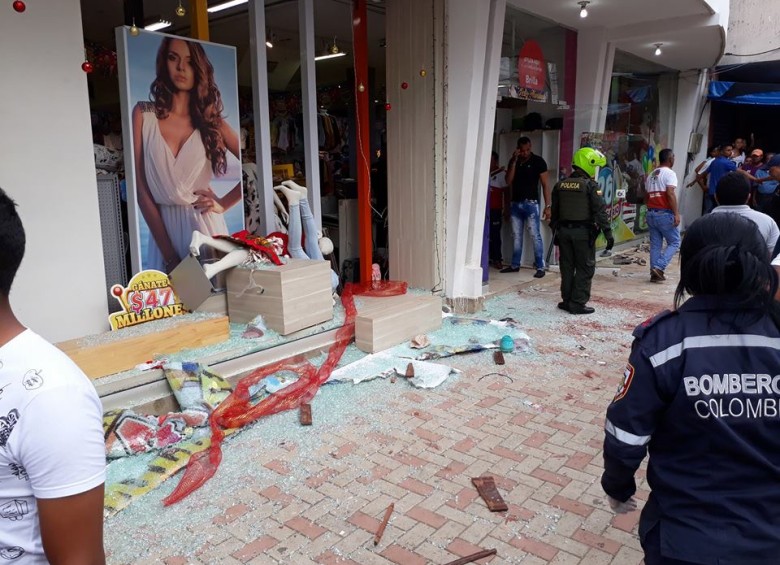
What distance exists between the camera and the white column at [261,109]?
18.2 feet

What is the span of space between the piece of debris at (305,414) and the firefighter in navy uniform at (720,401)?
9.24 ft

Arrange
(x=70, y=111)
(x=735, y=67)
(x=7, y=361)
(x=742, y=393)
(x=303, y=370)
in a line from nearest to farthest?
(x=7, y=361), (x=742, y=393), (x=70, y=111), (x=303, y=370), (x=735, y=67)

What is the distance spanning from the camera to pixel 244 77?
394 inches

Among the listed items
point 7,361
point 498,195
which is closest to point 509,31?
point 498,195

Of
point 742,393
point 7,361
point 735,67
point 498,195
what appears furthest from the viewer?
point 735,67

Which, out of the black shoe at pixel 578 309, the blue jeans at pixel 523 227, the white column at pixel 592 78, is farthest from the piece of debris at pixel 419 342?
the white column at pixel 592 78

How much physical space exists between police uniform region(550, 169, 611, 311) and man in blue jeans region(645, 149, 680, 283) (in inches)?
89.7

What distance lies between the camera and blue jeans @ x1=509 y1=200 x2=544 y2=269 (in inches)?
360

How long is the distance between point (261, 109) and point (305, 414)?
2934mm

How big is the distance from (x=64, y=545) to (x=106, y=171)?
4458mm

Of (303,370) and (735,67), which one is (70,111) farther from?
(735,67)

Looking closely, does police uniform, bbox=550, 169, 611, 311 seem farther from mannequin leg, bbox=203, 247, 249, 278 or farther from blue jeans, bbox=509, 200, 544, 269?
mannequin leg, bbox=203, 247, 249, 278

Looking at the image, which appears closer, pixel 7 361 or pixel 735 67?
pixel 7 361

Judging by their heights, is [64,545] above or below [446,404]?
above
